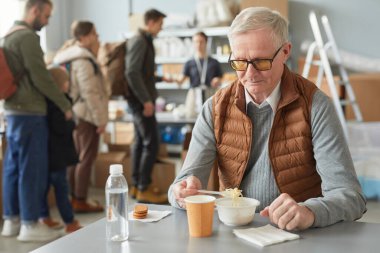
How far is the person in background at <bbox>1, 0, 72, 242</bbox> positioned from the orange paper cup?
2146mm

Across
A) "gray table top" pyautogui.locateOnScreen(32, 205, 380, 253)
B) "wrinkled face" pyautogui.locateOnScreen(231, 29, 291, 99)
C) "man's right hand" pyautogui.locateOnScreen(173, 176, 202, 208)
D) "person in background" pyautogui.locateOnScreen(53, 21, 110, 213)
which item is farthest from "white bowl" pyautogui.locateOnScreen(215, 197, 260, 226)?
"person in background" pyautogui.locateOnScreen(53, 21, 110, 213)

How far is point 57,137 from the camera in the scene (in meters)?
3.37

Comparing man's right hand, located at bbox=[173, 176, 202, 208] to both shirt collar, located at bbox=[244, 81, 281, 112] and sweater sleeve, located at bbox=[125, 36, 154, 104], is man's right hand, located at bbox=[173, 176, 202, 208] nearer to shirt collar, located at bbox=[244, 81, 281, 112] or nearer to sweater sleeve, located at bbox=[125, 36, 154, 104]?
shirt collar, located at bbox=[244, 81, 281, 112]

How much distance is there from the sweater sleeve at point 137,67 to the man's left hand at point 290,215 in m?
2.88

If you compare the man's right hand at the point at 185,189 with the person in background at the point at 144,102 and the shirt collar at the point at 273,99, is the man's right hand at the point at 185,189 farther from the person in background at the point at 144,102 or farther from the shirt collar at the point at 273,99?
the person in background at the point at 144,102

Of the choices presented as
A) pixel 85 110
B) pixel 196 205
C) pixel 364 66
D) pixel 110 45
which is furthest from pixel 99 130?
pixel 364 66

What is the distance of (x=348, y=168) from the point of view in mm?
1505

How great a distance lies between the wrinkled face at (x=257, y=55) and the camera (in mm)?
1559

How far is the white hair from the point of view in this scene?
5.10 feet

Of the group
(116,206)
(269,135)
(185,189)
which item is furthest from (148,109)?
(116,206)

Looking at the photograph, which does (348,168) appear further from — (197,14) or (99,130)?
(197,14)

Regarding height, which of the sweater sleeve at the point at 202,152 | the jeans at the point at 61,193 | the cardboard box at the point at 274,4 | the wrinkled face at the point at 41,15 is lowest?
the jeans at the point at 61,193

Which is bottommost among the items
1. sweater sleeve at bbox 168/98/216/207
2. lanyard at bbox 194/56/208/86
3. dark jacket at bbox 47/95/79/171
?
dark jacket at bbox 47/95/79/171

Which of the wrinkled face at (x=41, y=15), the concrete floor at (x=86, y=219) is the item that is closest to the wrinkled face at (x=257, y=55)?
the concrete floor at (x=86, y=219)
